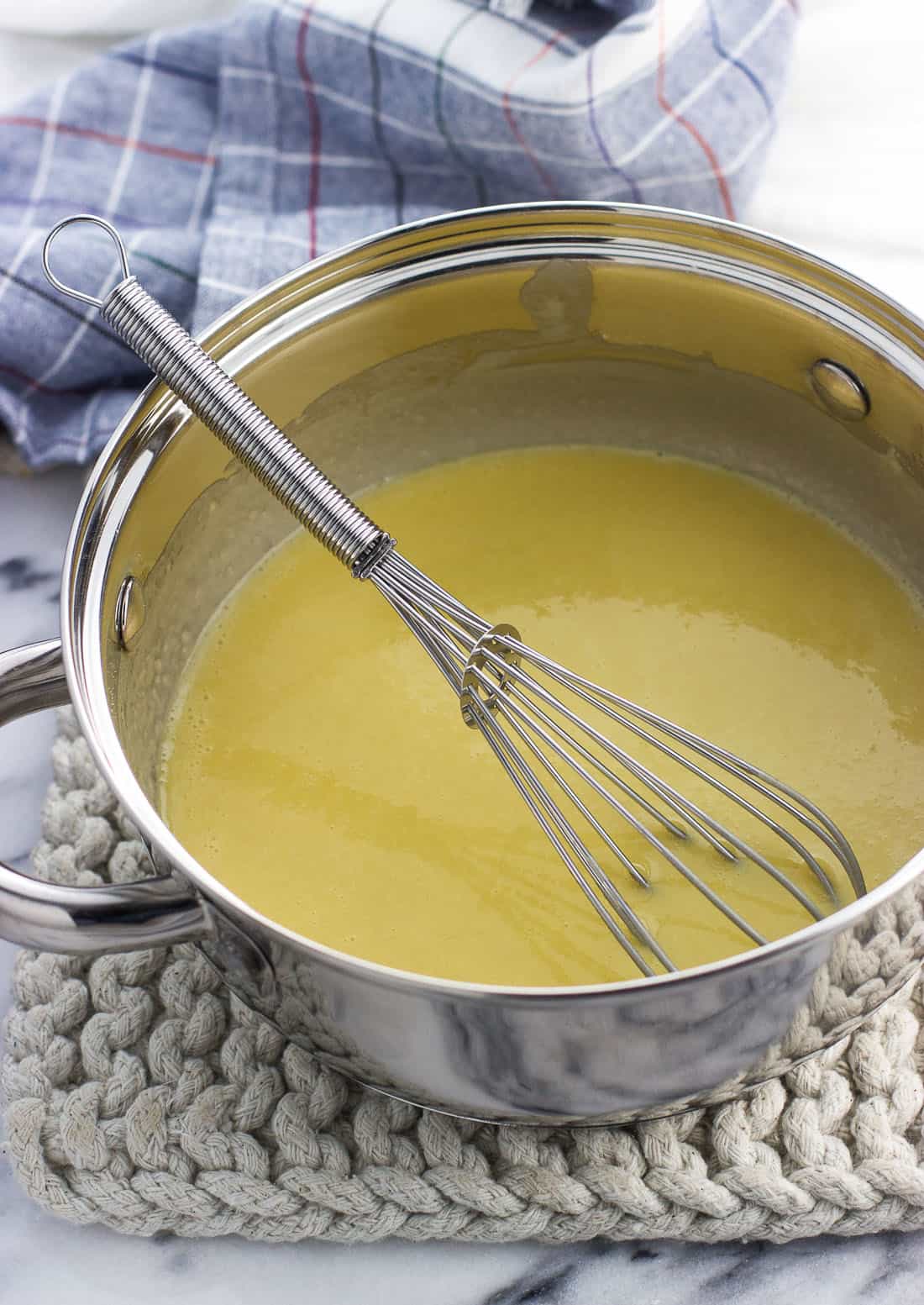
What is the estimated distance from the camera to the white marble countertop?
68 cm

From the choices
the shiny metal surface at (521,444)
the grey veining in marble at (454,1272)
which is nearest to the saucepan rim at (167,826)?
the shiny metal surface at (521,444)

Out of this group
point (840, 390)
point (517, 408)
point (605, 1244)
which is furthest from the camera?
point (517, 408)

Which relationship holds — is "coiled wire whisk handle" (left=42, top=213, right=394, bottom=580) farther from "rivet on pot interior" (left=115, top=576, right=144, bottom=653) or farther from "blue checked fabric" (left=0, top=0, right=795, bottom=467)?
"blue checked fabric" (left=0, top=0, right=795, bottom=467)

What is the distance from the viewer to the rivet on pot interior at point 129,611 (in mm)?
744

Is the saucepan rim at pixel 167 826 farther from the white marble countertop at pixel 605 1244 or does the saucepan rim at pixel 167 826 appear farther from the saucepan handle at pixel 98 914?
the white marble countertop at pixel 605 1244

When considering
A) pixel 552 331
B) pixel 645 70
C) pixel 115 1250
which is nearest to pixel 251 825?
pixel 115 1250

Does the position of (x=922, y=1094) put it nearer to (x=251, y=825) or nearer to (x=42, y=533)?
(x=251, y=825)

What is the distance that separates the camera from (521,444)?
0.98 m

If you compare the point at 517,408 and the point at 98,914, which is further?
the point at 517,408

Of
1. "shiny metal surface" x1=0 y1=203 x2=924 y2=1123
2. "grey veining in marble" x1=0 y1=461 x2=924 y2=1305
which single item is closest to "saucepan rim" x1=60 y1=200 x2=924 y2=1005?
"shiny metal surface" x1=0 y1=203 x2=924 y2=1123

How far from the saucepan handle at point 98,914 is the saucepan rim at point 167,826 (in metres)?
0.02

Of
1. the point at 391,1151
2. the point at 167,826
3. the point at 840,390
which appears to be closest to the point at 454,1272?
the point at 391,1151

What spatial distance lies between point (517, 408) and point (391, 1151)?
49 cm

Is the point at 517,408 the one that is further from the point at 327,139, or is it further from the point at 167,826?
the point at 167,826
